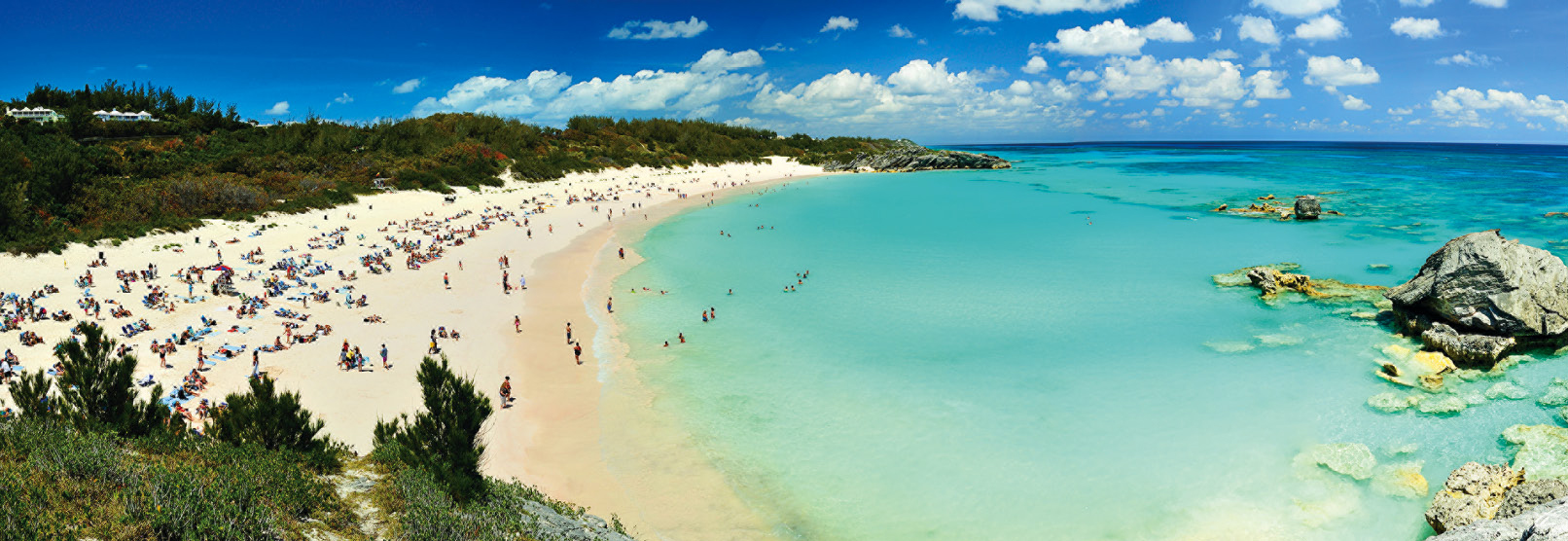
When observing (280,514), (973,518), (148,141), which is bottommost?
(973,518)

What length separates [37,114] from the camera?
5047 centimetres

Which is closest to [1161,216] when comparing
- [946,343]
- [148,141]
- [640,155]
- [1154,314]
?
[1154,314]

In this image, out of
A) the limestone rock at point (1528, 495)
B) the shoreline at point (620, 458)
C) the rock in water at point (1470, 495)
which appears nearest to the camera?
the limestone rock at point (1528, 495)

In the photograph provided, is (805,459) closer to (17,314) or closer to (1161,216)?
(17,314)

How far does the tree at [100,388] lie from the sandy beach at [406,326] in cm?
417

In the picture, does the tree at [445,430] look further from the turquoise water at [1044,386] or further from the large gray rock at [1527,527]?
the large gray rock at [1527,527]

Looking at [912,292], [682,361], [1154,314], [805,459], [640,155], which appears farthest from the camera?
[640,155]

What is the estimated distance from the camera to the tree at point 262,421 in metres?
10.3

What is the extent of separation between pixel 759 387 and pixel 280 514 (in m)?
12.4

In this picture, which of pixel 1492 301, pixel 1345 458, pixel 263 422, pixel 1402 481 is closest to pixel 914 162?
pixel 1492 301

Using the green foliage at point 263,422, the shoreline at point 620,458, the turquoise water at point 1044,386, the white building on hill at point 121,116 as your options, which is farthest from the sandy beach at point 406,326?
the white building on hill at point 121,116

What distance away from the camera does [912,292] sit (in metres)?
29.6

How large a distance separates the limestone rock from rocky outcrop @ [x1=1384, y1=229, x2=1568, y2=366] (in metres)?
10.3

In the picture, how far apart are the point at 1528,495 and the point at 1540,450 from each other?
5281mm
